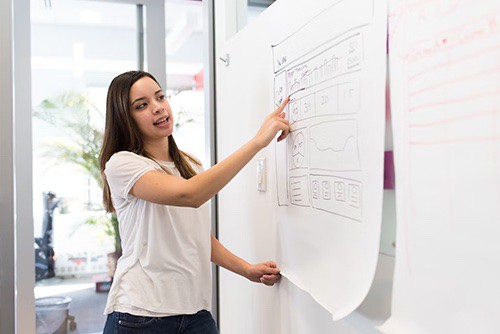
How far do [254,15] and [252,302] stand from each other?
98cm

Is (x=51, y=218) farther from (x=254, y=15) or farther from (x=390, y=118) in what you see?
(x=390, y=118)

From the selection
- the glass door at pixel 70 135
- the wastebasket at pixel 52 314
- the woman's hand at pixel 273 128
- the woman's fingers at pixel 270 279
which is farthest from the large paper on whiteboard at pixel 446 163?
the wastebasket at pixel 52 314

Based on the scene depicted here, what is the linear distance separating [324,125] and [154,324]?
73 centimetres

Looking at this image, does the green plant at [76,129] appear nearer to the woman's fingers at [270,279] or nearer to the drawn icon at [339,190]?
the woman's fingers at [270,279]

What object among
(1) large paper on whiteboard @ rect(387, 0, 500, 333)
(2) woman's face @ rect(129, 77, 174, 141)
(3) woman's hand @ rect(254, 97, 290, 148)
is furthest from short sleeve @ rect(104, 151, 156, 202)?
(1) large paper on whiteboard @ rect(387, 0, 500, 333)

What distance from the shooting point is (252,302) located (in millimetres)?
1707

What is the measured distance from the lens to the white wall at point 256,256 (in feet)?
3.22

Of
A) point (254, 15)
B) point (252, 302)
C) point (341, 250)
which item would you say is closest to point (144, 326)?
point (252, 302)

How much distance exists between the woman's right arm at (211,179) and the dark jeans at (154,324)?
1.13 feet

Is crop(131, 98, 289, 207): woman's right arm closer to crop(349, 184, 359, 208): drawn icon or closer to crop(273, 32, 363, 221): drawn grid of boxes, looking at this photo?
crop(273, 32, 363, 221): drawn grid of boxes

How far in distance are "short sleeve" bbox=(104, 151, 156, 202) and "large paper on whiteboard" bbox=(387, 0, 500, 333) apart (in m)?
0.75

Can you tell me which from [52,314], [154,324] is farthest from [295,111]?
[52,314]

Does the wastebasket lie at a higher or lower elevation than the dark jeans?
lower

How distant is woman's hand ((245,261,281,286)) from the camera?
1474mm
